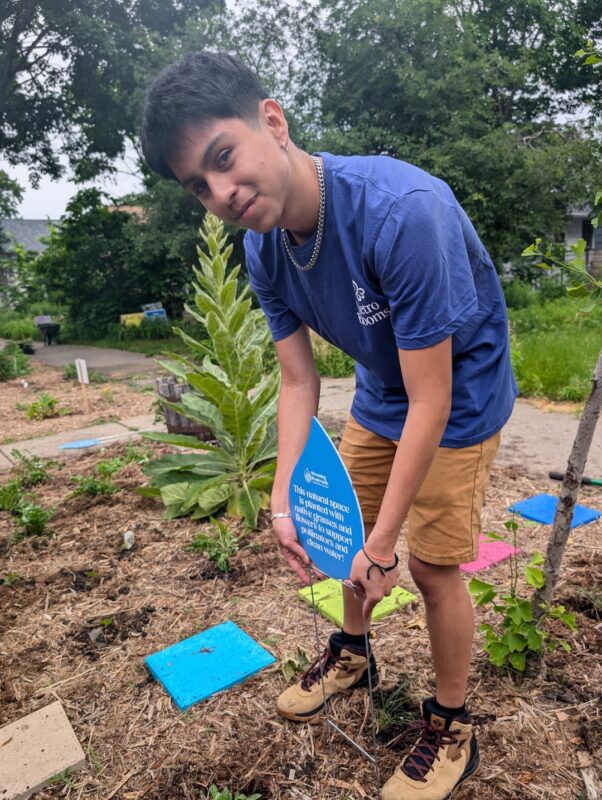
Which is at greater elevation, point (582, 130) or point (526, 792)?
point (582, 130)

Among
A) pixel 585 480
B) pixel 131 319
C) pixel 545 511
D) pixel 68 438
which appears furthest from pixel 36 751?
pixel 131 319

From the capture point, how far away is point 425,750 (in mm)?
1680

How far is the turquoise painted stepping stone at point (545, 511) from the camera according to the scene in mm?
3223

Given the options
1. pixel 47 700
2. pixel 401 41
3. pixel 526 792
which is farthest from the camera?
pixel 401 41

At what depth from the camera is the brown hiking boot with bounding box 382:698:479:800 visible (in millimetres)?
1610

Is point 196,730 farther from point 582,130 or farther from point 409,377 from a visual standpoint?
point 582,130

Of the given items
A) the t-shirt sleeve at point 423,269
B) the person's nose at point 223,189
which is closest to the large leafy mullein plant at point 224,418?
the person's nose at point 223,189

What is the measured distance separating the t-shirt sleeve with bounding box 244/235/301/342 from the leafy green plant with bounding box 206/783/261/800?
1.33 meters

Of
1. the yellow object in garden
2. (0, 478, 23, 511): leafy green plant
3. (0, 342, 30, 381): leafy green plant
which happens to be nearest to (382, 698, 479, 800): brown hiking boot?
(0, 478, 23, 511): leafy green plant

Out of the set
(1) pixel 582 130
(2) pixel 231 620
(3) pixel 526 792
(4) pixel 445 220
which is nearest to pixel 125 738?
(2) pixel 231 620

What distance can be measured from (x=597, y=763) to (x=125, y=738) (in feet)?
4.83

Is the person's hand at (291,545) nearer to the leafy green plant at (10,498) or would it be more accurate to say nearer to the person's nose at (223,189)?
the person's nose at (223,189)

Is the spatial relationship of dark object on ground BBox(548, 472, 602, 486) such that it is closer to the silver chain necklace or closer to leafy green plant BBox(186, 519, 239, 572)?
leafy green plant BBox(186, 519, 239, 572)

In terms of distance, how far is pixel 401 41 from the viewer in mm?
13617
